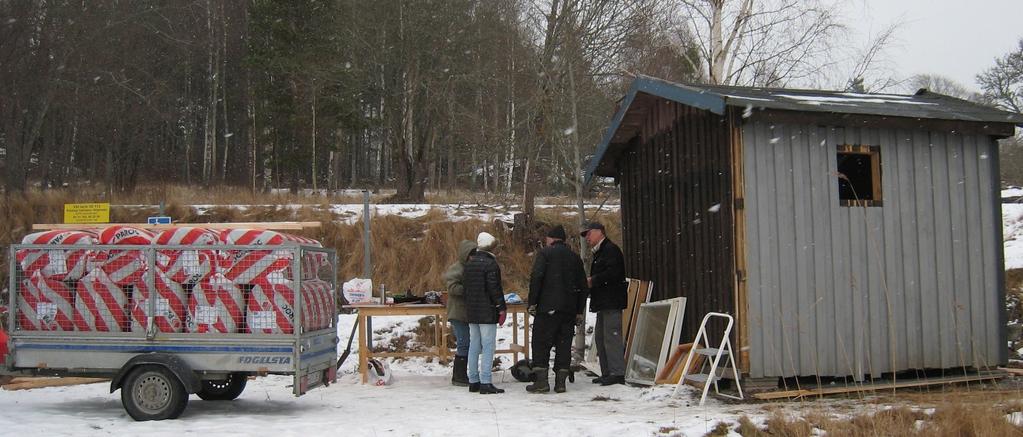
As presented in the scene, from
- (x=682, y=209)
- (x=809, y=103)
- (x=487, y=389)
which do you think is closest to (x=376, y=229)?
(x=487, y=389)

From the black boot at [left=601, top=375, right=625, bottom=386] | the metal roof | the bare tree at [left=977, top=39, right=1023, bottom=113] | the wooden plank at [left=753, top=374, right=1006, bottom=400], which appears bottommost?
the black boot at [left=601, top=375, right=625, bottom=386]

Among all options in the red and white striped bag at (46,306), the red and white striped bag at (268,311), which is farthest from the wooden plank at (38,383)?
the red and white striped bag at (268,311)

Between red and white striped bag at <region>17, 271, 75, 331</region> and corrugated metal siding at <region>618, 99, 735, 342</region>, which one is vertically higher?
corrugated metal siding at <region>618, 99, 735, 342</region>

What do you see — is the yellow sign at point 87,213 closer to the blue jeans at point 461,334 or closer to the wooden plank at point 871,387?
the blue jeans at point 461,334

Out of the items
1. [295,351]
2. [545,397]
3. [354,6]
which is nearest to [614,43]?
[545,397]

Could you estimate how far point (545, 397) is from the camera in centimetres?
868

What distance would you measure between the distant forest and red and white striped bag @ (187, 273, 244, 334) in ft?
19.8

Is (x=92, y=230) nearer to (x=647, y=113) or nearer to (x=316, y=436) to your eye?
(x=316, y=436)

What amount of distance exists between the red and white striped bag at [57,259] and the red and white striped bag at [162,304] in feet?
1.78

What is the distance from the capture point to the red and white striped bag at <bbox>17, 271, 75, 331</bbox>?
736 centimetres

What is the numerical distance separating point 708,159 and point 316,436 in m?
4.97

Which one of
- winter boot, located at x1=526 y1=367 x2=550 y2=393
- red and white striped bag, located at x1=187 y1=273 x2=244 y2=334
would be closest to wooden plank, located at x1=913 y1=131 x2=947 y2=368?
winter boot, located at x1=526 y1=367 x2=550 y2=393

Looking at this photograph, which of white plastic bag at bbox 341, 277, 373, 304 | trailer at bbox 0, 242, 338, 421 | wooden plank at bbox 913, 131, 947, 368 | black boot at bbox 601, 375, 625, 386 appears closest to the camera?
trailer at bbox 0, 242, 338, 421

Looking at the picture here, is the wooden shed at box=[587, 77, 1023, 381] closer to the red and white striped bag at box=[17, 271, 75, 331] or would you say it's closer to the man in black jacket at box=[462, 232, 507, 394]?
the man in black jacket at box=[462, 232, 507, 394]
